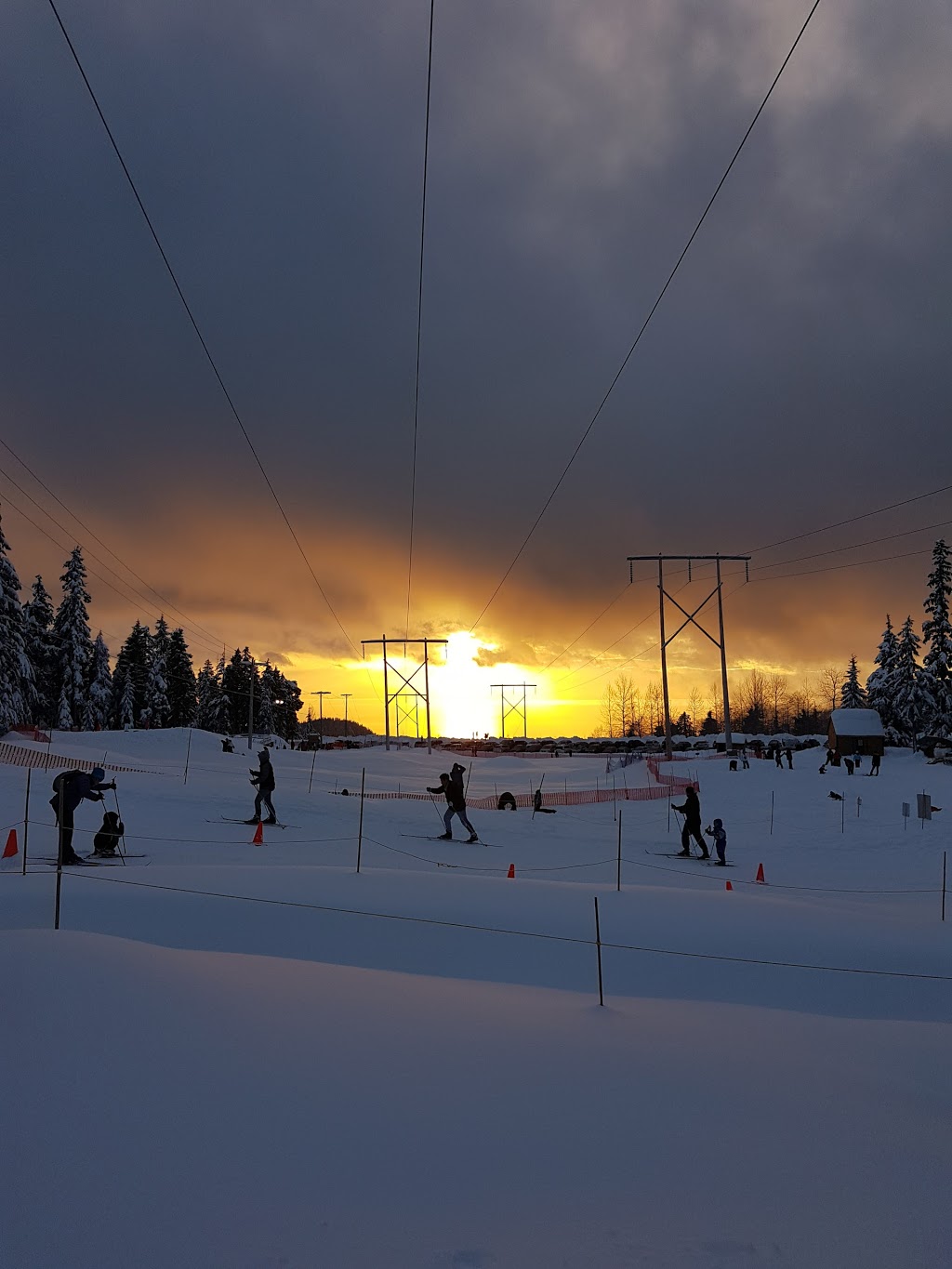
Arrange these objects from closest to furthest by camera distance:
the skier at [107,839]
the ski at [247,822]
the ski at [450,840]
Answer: the skier at [107,839]
the ski at [247,822]
the ski at [450,840]

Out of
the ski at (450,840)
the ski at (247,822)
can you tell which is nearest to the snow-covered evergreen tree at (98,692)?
the ski at (247,822)

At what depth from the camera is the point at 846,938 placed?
11.3 meters

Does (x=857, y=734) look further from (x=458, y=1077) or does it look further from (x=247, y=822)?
(x=458, y=1077)

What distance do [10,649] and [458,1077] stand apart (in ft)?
172

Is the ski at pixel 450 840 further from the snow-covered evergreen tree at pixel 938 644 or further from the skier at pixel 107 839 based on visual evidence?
the snow-covered evergreen tree at pixel 938 644

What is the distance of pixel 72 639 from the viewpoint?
7031cm

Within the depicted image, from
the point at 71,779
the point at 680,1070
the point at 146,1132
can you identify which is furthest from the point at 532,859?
the point at 146,1132

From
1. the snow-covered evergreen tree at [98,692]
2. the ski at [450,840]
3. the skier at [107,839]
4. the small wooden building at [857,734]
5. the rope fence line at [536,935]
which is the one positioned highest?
the snow-covered evergreen tree at [98,692]

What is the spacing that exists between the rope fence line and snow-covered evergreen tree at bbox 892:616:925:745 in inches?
2529

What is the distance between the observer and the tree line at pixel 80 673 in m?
49.5

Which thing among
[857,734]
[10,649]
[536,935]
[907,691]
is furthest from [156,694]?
[536,935]

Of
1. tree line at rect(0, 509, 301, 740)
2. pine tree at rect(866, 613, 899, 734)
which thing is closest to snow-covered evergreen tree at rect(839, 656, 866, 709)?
pine tree at rect(866, 613, 899, 734)

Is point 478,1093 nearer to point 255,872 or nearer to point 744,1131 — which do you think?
point 744,1131

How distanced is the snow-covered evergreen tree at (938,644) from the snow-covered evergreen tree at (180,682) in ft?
261
